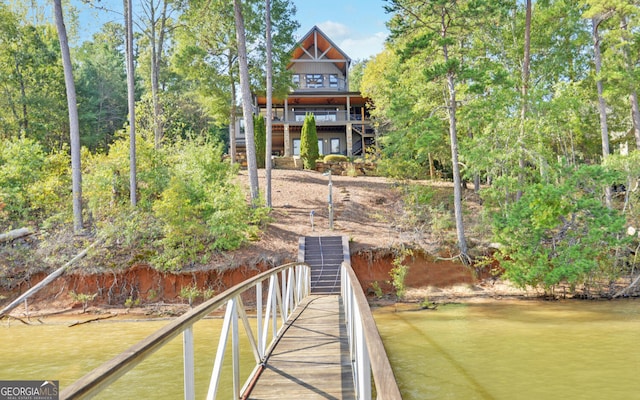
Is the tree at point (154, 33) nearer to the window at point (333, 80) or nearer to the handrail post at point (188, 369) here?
the window at point (333, 80)

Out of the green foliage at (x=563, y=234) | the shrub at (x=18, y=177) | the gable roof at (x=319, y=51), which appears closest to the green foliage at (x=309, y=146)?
the gable roof at (x=319, y=51)

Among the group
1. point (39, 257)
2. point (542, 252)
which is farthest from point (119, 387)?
point (542, 252)

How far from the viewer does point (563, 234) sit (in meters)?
14.3

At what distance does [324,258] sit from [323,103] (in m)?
25.4

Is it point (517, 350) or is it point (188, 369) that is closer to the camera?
point (188, 369)

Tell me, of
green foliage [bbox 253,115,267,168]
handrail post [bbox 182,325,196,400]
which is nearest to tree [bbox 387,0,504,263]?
handrail post [bbox 182,325,196,400]

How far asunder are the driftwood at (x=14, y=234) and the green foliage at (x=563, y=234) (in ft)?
56.1

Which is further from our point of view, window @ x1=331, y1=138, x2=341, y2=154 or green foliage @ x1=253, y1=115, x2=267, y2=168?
window @ x1=331, y1=138, x2=341, y2=154

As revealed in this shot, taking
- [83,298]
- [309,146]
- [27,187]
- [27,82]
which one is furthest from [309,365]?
[27,82]

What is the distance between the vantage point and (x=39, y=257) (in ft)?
50.0

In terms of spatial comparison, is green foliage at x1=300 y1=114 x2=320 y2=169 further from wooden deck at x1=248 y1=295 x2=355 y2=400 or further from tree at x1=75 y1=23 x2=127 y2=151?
wooden deck at x1=248 y1=295 x2=355 y2=400

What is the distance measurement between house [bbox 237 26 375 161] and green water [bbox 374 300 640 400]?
22470mm

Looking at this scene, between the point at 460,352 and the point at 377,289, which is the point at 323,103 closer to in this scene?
the point at 377,289

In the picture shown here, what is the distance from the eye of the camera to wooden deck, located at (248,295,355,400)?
4344mm
